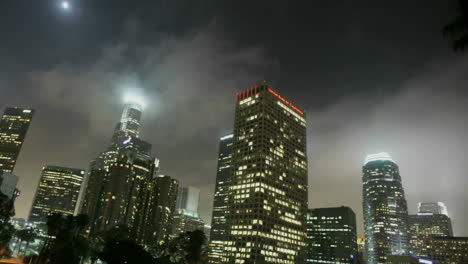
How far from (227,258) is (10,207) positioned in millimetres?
132608

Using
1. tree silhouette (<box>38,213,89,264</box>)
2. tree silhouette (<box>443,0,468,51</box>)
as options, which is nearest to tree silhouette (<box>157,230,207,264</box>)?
tree silhouette (<box>38,213,89,264</box>)

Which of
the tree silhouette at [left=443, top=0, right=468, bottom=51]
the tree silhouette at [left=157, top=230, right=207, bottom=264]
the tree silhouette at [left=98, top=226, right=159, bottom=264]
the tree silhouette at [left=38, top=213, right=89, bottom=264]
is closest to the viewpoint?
the tree silhouette at [left=443, top=0, right=468, bottom=51]

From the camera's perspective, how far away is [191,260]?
109688mm

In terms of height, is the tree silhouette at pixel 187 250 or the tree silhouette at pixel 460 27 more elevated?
the tree silhouette at pixel 460 27

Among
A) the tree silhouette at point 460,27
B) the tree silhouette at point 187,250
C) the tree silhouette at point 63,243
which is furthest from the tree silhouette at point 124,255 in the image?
the tree silhouette at point 460,27

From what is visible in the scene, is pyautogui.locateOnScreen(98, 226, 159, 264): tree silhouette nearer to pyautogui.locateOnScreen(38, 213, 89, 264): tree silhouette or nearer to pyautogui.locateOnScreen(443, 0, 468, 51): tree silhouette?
pyautogui.locateOnScreen(38, 213, 89, 264): tree silhouette

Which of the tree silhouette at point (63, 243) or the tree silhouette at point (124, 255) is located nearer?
the tree silhouette at point (124, 255)

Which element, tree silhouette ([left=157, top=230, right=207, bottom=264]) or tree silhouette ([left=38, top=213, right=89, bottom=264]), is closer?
tree silhouette ([left=38, top=213, right=89, bottom=264])

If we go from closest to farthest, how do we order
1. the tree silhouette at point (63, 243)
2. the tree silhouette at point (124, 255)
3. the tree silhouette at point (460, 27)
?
the tree silhouette at point (460, 27) → the tree silhouette at point (124, 255) → the tree silhouette at point (63, 243)

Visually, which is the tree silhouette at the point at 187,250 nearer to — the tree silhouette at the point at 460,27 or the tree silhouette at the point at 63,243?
the tree silhouette at the point at 63,243

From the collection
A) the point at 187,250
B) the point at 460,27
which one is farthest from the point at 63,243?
the point at 460,27

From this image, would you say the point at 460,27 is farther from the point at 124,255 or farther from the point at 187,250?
the point at 187,250

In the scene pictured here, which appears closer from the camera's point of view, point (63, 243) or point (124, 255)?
point (124, 255)

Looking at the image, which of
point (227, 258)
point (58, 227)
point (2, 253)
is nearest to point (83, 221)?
point (58, 227)
